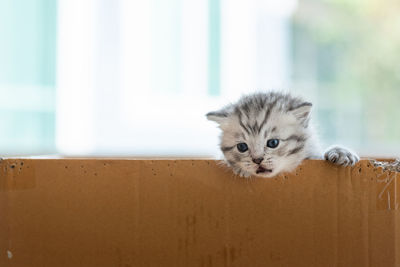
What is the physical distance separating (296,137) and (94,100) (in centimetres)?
222

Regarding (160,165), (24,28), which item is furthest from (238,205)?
(24,28)

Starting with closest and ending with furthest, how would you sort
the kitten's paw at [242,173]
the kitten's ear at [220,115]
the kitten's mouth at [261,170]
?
the kitten's paw at [242,173]
the kitten's mouth at [261,170]
the kitten's ear at [220,115]

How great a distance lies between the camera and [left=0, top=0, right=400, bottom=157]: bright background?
344 cm

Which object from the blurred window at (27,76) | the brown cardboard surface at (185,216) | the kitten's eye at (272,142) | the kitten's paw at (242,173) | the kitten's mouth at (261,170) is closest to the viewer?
the brown cardboard surface at (185,216)

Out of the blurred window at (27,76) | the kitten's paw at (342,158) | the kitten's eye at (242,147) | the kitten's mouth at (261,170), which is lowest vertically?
the kitten's mouth at (261,170)

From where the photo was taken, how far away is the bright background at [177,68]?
3439 millimetres

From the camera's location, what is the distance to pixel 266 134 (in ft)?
5.27

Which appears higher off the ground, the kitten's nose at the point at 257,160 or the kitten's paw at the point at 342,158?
the kitten's paw at the point at 342,158

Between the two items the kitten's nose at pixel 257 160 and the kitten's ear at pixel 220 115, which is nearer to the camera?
the kitten's nose at pixel 257 160

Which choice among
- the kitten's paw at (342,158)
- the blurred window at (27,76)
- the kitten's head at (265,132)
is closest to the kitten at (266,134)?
the kitten's head at (265,132)

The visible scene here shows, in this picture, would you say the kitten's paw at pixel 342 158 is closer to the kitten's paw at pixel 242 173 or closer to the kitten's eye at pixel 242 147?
the kitten's paw at pixel 242 173

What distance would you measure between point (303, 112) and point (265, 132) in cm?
19

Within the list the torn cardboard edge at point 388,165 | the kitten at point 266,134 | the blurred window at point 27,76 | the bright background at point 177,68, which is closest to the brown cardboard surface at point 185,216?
the torn cardboard edge at point 388,165

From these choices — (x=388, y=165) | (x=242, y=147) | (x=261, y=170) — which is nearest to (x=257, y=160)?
(x=261, y=170)
